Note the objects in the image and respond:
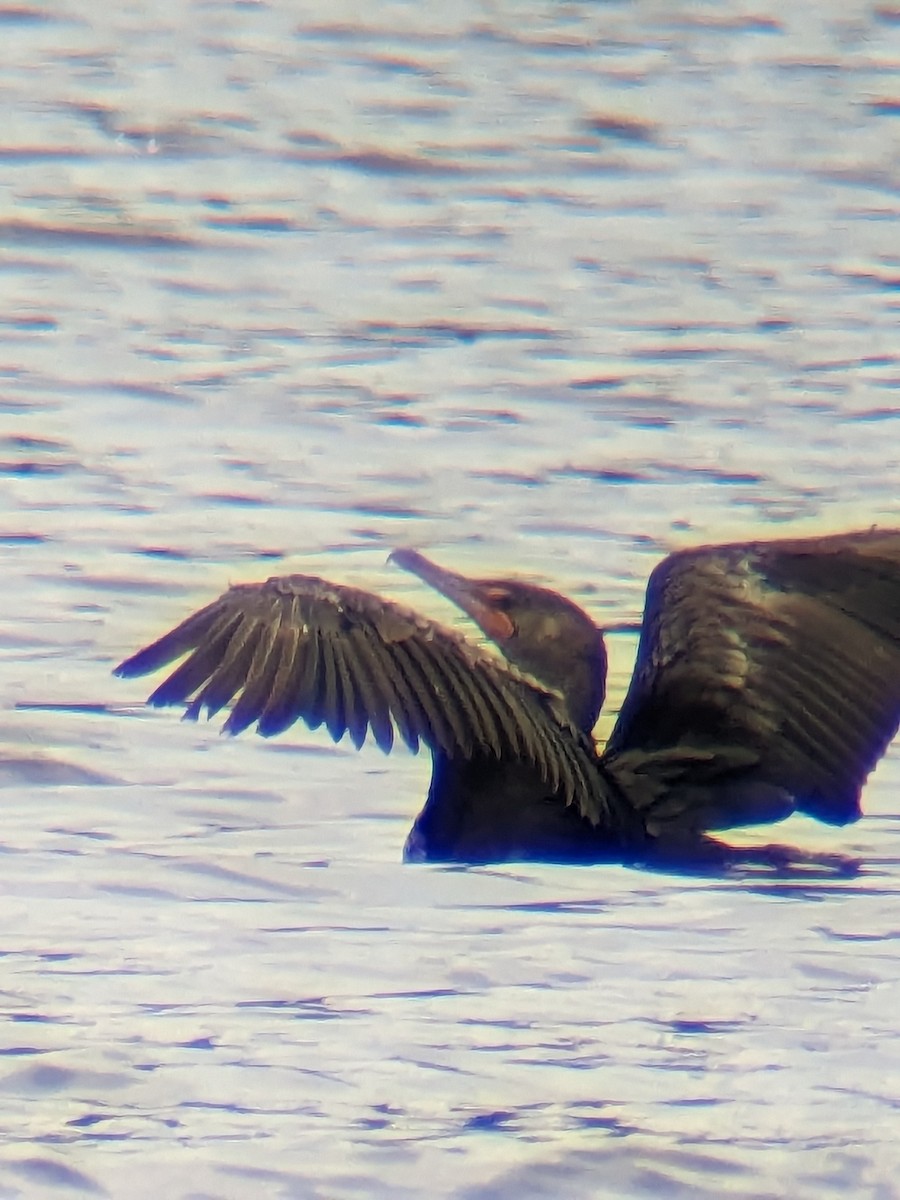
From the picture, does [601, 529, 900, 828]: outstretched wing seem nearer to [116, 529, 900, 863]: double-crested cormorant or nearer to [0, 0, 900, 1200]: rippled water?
[116, 529, 900, 863]: double-crested cormorant

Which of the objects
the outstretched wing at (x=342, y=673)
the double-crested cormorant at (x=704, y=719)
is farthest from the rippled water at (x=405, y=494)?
the outstretched wing at (x=342, y=673)

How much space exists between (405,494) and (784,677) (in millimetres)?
2280

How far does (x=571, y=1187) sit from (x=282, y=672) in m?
1.10

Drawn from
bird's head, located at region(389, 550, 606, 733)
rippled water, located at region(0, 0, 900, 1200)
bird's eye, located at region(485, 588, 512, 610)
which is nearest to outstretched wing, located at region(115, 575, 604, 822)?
rippled water, located at region(0, 0, 900, 1200)

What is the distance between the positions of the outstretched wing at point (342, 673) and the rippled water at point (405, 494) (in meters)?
0.35

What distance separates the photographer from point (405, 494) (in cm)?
679

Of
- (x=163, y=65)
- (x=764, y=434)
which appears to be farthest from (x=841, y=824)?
(x=163, y=65)

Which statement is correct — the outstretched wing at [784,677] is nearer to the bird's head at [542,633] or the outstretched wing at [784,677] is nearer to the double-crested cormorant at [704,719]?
the double-crested cormorant at [704,719]

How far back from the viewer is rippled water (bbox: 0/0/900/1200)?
3686 millimetres

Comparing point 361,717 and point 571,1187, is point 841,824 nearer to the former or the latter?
point 361,717

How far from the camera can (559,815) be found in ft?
15.0

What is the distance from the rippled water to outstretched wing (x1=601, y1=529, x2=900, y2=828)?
0.21m

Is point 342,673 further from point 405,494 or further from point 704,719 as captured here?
point 405,494

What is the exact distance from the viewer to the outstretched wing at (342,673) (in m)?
4.19
